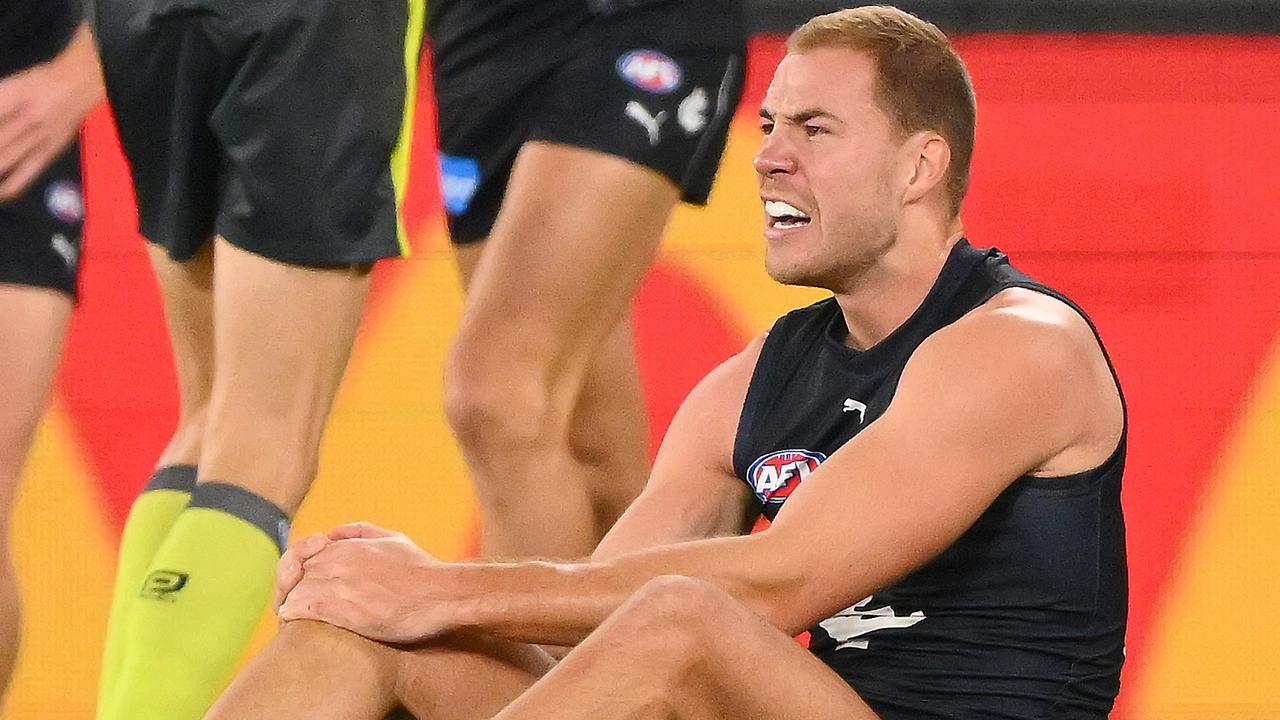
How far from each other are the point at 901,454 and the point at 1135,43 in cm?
129

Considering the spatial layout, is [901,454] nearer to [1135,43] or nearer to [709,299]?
[709,299]

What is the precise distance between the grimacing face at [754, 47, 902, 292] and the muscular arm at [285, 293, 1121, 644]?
0.21 metres

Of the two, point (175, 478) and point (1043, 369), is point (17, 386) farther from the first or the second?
point (1043, 369)

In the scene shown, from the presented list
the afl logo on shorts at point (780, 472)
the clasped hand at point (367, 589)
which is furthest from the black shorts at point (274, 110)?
the afl logo on shorts at point (780, 472)

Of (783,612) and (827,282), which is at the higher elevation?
(827,282)

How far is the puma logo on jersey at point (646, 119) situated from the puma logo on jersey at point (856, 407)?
41 cm

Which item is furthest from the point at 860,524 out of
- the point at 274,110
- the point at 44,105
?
the point at 44,105

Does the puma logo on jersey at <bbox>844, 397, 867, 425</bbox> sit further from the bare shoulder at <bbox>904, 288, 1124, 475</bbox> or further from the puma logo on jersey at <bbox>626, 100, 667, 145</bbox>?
the puma logo on jersey at <bbox>626, 100, 667, 145</bbox>

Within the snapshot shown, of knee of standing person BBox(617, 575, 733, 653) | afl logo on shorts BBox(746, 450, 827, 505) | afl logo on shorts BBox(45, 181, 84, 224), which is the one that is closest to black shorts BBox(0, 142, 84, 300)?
afl logo on shorts BBox(45, 181, 84, 224)

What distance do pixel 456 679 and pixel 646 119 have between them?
643 mm

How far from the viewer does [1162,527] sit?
2.41 m

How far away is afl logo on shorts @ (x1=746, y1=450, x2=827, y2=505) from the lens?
1.57m

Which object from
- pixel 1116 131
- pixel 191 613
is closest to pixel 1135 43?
pixel 1116 131

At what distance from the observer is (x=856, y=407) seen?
1546 mm
